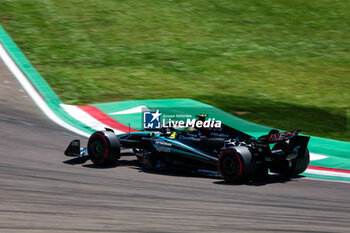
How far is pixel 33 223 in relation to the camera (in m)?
5.26

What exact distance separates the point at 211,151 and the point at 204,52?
11498 millimetres

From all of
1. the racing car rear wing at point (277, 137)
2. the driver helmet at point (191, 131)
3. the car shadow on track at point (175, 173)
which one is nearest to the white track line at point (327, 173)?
the car shadow on track at point (175, 173)

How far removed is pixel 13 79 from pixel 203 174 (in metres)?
9.20

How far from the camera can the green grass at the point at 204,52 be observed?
15.3 meters

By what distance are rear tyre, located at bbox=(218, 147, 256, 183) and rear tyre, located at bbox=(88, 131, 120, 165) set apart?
6.27ft

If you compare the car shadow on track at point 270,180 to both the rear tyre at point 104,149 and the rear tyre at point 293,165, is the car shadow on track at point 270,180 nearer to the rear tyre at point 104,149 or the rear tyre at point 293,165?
the rear tyre at point 293,165

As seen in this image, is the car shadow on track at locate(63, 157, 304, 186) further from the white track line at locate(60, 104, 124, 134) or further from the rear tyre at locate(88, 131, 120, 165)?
the white track line at locate(60, 104, 124, 134)

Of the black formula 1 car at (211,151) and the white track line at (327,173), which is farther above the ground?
the black formula 1 car at (211,151)

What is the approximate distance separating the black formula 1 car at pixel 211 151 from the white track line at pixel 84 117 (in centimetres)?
298

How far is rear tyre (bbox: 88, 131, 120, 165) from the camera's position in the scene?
9.29m

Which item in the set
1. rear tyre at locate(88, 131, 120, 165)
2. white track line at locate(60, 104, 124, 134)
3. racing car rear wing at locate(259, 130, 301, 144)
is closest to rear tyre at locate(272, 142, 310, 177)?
racing car rear wing at locate(259, 130, 301, 144)

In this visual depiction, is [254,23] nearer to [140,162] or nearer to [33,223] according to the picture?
[140,162]

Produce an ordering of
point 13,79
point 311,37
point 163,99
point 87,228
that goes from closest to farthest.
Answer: point 87,228 → point 163,99 → point 13,79 → point 311,37

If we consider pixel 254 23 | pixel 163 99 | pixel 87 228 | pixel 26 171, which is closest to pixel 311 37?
pixel 254 23
